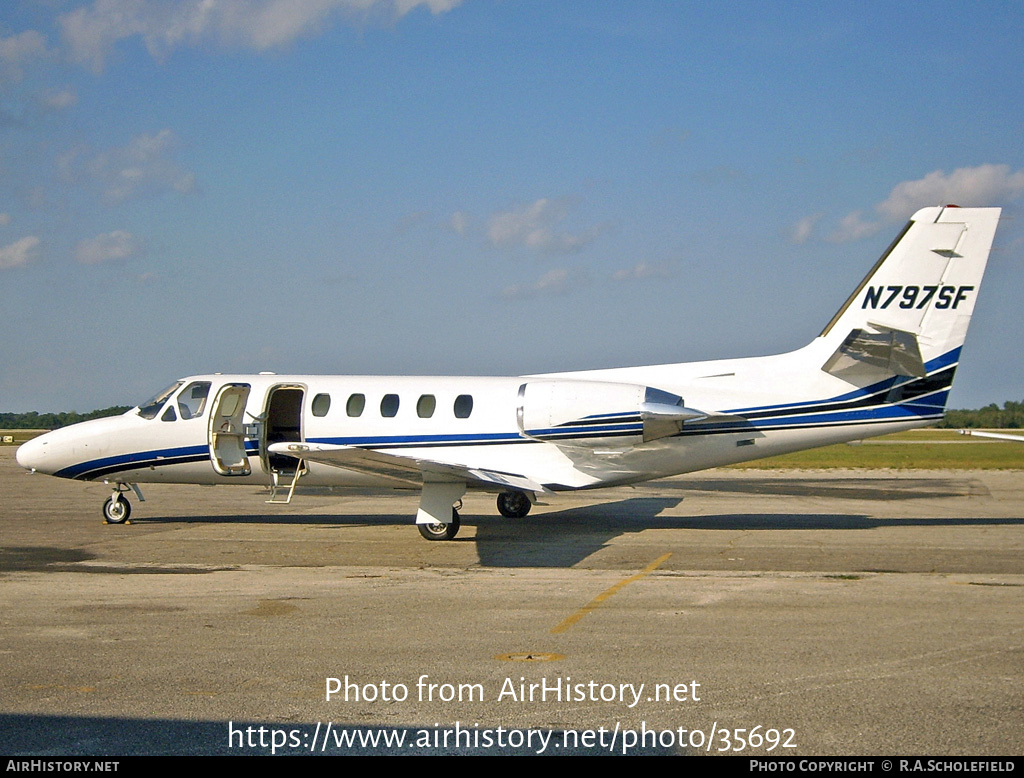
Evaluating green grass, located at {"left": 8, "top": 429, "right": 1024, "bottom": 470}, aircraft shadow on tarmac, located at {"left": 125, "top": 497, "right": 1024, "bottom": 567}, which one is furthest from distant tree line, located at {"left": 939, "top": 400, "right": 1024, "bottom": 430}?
aircraft shadow on tarmac, located at {"left": 125, "top": 497, "right": 1024, "bottom": 567}

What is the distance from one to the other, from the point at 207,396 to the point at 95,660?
11.3m

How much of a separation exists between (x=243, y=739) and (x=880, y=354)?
13404 mm

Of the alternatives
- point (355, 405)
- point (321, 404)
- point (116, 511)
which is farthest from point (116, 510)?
point (355, 405)

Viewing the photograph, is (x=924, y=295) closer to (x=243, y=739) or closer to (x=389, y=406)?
(x=389, y=406)

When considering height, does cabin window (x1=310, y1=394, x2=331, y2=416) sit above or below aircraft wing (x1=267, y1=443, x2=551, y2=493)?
above

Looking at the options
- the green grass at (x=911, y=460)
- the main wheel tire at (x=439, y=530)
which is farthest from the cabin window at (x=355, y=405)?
the green grass at (x=911, y=460)

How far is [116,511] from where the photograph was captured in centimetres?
1930

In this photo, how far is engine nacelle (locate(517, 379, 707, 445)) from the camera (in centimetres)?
1688

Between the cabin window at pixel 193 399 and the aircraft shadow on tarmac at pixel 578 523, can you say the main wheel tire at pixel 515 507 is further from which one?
the cabin window at pixel 193 399

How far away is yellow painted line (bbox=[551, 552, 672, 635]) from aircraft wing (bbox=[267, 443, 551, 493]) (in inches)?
118

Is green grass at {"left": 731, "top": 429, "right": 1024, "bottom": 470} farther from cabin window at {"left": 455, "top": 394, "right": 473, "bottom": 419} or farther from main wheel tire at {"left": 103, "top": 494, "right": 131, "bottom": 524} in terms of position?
A: main wheel tire at {"left": 103, "top": 494, "right": 131, "bottom": 524}

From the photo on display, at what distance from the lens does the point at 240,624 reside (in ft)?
31.9

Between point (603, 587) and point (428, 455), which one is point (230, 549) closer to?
point (428, 455)

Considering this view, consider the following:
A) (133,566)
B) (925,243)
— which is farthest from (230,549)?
(925,243)
